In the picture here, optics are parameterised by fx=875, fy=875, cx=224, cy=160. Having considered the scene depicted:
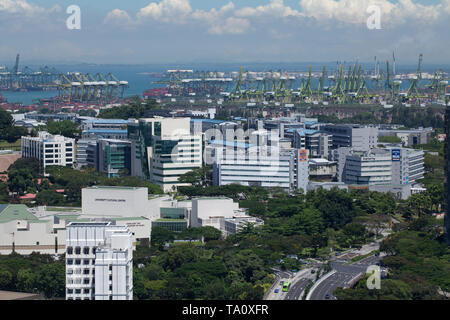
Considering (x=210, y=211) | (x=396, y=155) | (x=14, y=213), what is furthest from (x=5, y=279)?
(x=396, y=155)

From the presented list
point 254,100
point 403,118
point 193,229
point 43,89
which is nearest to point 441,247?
point 193,229

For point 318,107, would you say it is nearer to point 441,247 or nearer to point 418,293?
point 441,247

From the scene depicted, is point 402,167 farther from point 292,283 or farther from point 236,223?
point 292,283

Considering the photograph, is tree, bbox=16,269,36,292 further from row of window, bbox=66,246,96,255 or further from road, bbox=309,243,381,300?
row of window, bbox=66,246,96,255

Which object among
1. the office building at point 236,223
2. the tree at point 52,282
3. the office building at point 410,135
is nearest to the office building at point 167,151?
the office building at point 236,223

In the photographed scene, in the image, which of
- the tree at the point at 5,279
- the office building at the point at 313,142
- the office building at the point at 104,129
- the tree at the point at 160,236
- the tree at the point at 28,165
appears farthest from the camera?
the office building at the point at 313,142

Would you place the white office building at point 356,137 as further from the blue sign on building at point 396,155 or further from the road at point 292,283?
the road at point 292,283
